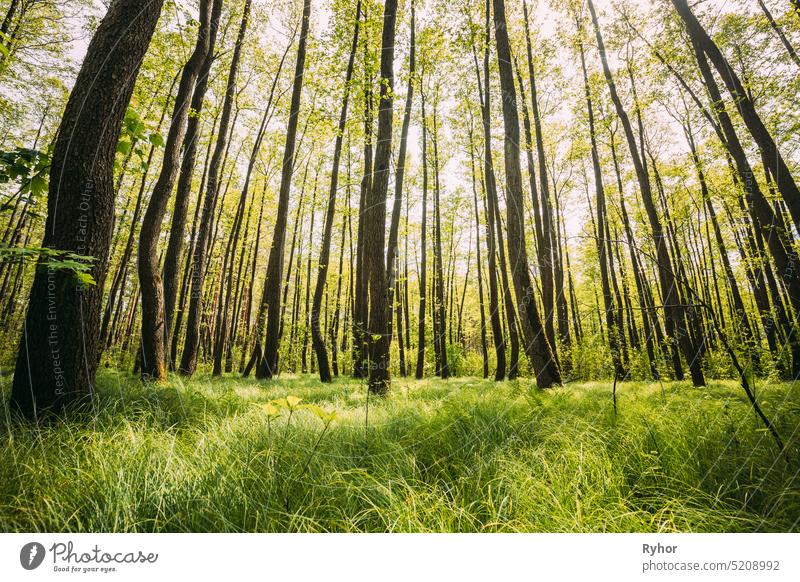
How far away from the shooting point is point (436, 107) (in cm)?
1253

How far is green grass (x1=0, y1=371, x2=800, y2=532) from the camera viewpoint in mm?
1610

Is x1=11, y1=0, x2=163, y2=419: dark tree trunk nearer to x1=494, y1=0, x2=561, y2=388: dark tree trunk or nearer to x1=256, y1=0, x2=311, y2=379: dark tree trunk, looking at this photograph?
x1=256, y1=0, x2=311, y2=379: dark tree trunk

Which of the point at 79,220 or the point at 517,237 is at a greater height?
the point at 517,237

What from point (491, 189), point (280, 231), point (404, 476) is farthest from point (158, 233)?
point (491, 189)

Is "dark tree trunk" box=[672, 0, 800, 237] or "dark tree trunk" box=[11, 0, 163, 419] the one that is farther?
"dark tree trunk" box=[672, 0, 800, 237]

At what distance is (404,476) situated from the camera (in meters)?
2.08

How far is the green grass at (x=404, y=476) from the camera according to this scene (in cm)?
161

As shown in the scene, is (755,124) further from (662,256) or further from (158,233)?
(158,233)

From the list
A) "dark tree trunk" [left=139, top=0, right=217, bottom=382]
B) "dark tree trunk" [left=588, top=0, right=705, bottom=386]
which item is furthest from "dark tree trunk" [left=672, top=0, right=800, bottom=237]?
"dark tree trunk" [left=139, top=0, right=217, bottom=382]

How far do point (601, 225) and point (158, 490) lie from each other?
40.6 feet

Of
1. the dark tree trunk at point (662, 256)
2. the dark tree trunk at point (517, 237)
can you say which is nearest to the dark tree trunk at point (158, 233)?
the dark tree trunk at point (517, 237)

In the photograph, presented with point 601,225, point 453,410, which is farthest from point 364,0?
point 601,225

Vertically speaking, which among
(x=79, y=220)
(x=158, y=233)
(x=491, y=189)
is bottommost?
(x=79, y=220)

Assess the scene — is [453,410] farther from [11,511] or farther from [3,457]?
[3,457]
